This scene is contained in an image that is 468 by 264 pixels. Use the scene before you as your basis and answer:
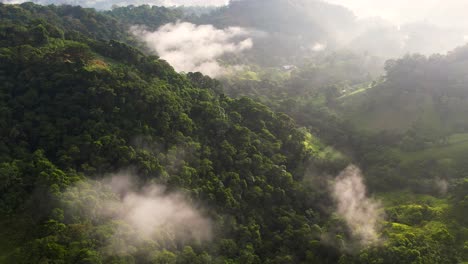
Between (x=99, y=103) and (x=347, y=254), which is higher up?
(x=99, y=103)

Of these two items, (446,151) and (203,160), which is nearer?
(203,160)

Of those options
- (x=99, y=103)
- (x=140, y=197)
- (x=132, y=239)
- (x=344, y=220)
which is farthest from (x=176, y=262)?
(x=99, y=103)

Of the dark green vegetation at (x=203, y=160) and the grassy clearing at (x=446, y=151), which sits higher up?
the grassy clearing at (x=446, y=151)

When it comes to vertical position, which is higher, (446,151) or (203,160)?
(446,151)

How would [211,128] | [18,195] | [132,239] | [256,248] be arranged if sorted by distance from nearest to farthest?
[132,239], [18,195], [256,248], [211,128]

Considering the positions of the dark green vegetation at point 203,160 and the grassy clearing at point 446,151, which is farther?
the grassy clearing at point 446,151

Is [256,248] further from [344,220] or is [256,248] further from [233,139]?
[233,139]

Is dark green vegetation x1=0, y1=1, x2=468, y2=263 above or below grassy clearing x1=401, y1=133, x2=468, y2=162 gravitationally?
below

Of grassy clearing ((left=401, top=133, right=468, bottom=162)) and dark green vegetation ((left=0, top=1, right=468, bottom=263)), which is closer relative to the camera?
dark green vegetation ((left=0, top=1, right=468, bottom=263))
